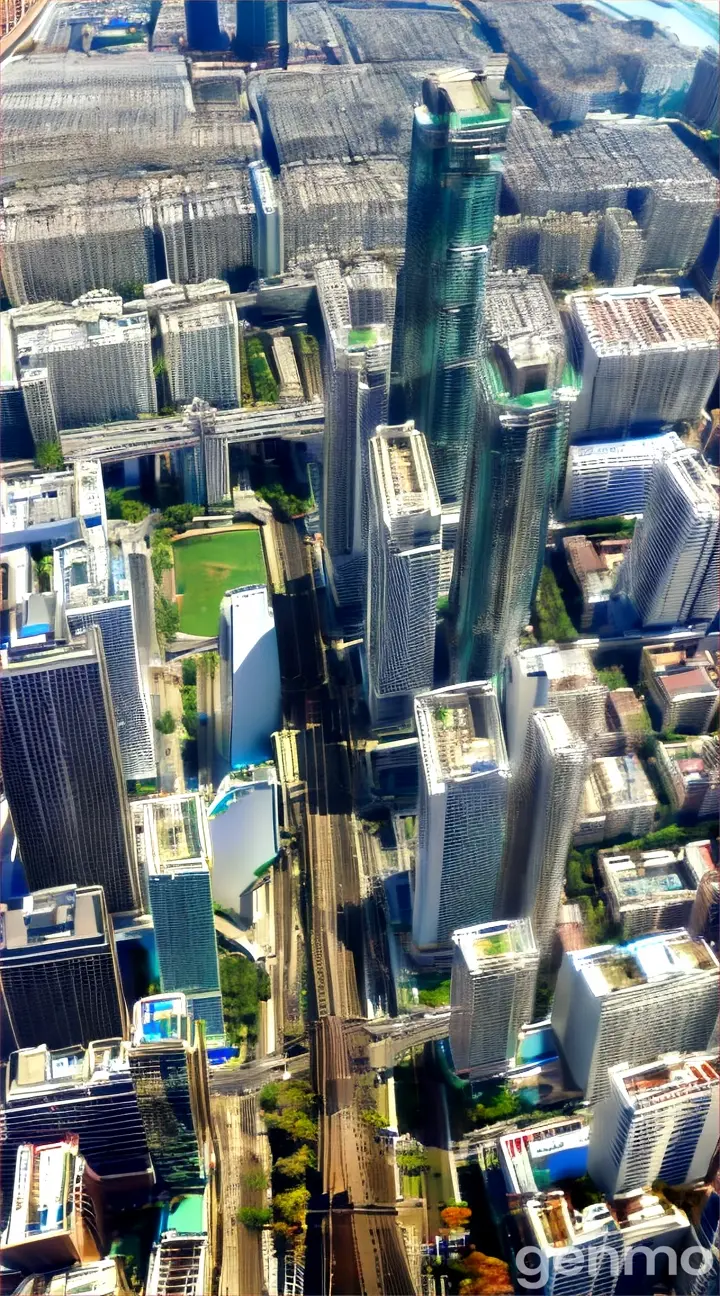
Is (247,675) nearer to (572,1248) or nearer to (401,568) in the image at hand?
(401,568)

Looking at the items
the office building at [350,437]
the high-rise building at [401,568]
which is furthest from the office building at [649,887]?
the office building at [350,437]

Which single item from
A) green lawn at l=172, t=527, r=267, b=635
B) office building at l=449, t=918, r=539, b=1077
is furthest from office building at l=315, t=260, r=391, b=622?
office building at l=449, t=918, r=539, b=1077

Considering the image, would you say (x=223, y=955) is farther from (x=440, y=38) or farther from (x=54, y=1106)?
(x=440, y=38)

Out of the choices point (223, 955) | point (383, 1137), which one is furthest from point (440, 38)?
point (383, 1137)

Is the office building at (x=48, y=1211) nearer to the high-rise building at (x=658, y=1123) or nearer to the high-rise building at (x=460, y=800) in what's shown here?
the high-rise building at (x=460, y=800)

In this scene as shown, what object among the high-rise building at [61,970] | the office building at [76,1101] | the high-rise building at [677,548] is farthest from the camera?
the high-rise building at [677,548]

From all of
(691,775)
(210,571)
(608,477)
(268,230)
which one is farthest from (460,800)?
(268,230)

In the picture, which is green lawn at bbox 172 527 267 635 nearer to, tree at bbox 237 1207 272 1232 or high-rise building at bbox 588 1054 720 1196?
tree at bbox 237 1207 272 1232
